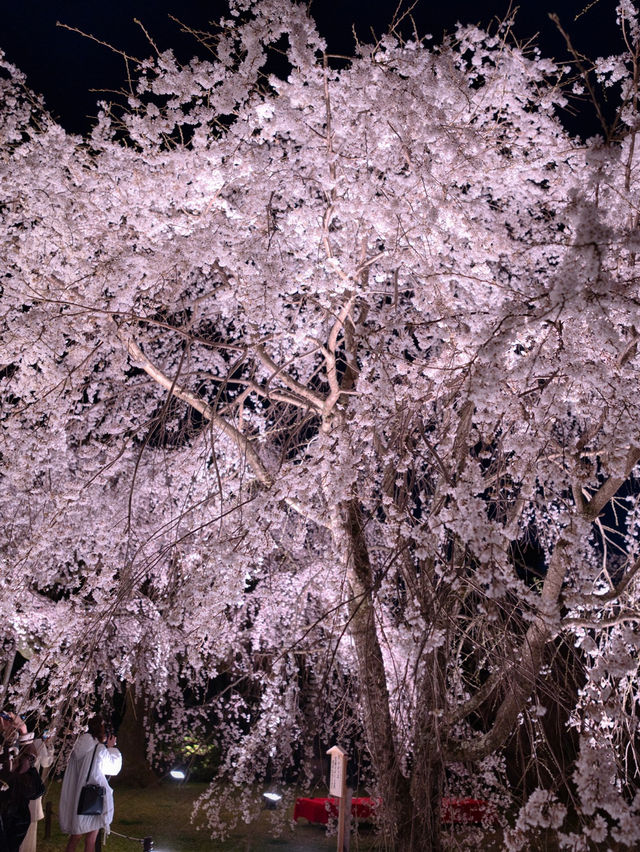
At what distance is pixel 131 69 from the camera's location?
419 centimetres

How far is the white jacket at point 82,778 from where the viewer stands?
4.79 m

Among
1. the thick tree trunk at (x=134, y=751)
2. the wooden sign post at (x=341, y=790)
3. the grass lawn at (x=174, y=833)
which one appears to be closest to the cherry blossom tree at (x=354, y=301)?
the wooden sign post at (x=341, y=790)

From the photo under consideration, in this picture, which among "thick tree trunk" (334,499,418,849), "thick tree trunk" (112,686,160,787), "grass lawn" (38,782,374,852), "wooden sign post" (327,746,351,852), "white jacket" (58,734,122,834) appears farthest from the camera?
"thick tree trunk" (112,686,160,787)

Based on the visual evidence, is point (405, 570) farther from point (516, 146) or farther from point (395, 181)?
point (516, 146)

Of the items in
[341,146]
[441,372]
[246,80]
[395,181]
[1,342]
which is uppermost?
[246,80]

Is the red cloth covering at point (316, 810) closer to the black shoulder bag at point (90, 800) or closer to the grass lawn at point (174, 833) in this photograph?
the grass lawn at point (174, 833)

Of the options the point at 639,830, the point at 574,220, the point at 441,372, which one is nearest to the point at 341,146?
the point at 441,372

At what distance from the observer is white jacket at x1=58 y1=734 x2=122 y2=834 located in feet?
15.7

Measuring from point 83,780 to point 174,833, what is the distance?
3.69 metres

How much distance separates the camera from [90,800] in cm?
480

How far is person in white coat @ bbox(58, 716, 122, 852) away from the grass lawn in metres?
1.54

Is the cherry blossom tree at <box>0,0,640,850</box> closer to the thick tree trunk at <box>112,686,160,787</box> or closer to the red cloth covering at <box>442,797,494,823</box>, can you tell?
the red cloth covering at <box>442,797,494,823</box>

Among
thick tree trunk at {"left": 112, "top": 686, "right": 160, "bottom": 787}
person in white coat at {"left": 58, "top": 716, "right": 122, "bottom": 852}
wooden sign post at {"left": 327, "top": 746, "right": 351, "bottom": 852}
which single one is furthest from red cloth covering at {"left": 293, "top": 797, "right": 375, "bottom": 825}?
person in white coat at {"left": 58, "top": 716, "right": 122, "bottom": 852}

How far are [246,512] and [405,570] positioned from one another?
1.22m
